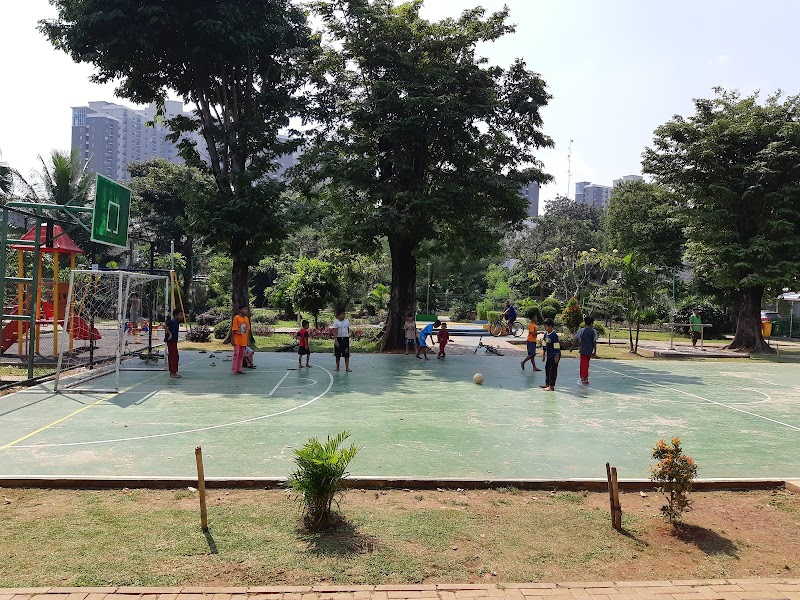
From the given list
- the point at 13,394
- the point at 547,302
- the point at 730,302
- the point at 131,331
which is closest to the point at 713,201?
the point at 730,302

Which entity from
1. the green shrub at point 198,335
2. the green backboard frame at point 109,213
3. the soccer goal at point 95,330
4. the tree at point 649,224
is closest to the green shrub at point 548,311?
the tree at point 649,224

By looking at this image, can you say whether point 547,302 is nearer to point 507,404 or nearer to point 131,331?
point 131,331

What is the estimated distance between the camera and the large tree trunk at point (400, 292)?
2264cm

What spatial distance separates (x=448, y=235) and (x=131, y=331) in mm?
12388

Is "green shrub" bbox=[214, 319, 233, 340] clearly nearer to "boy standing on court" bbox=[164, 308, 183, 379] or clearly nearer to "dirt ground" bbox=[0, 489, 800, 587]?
"boy standing on court" bbox=[164, 308, 183, 379]

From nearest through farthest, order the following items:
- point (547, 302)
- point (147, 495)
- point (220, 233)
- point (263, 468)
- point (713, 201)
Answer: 1. point (147, 495)
2. point (263, 468)
3. point (220, 233)
4. point (713, 201)
5. point (547, 302)

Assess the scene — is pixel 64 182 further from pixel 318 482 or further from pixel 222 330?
pixel 318 482

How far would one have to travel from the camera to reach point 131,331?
74.1ft

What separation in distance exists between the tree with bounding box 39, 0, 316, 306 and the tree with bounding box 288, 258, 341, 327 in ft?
10.3

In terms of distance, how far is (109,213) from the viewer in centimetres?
1463

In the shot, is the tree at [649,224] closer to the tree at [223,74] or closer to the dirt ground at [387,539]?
the tree at [223,74]

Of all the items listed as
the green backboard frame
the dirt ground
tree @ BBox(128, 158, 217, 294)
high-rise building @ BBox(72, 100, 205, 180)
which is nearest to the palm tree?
tree @ BBox(128, 158, 217, 294)

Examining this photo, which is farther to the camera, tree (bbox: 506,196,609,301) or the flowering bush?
tree (bbox: 506,196,609,301)

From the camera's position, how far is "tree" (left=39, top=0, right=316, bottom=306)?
19.1 metres
